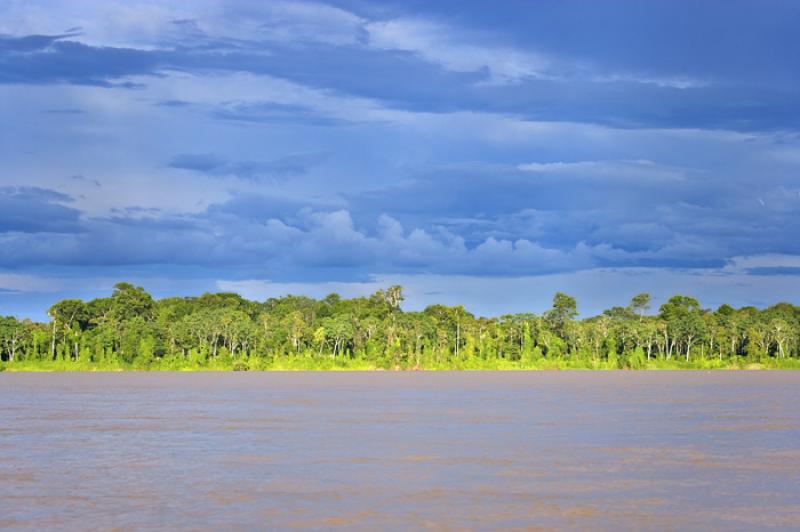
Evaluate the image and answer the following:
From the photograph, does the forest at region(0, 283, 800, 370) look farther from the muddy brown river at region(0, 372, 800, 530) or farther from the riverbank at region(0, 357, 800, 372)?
the muddy brown river at region(0, 372, 800, 530)

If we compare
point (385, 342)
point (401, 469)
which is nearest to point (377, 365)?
point (385, 342)

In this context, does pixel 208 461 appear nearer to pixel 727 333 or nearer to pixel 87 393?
pixel 87 393

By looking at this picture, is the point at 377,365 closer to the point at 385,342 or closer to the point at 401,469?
the point at 385,342

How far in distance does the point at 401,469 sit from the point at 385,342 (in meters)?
144

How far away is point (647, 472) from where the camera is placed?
32281mm

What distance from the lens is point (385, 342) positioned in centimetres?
17612

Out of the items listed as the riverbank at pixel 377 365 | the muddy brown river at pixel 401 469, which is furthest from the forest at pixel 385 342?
the muddy brown river at pixel 401 469

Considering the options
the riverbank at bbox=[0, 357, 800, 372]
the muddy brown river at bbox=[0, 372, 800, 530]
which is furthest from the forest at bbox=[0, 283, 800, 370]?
the muddy brown river at bbox=[0, 372, 800, 530]

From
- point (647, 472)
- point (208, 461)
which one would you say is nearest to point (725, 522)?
point (647, 472)

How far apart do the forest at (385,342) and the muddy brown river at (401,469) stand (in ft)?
369

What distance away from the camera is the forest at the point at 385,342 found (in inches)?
6811

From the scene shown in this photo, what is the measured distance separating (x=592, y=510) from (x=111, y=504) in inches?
503

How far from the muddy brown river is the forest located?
112m

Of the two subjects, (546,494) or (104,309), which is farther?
(104,309)
